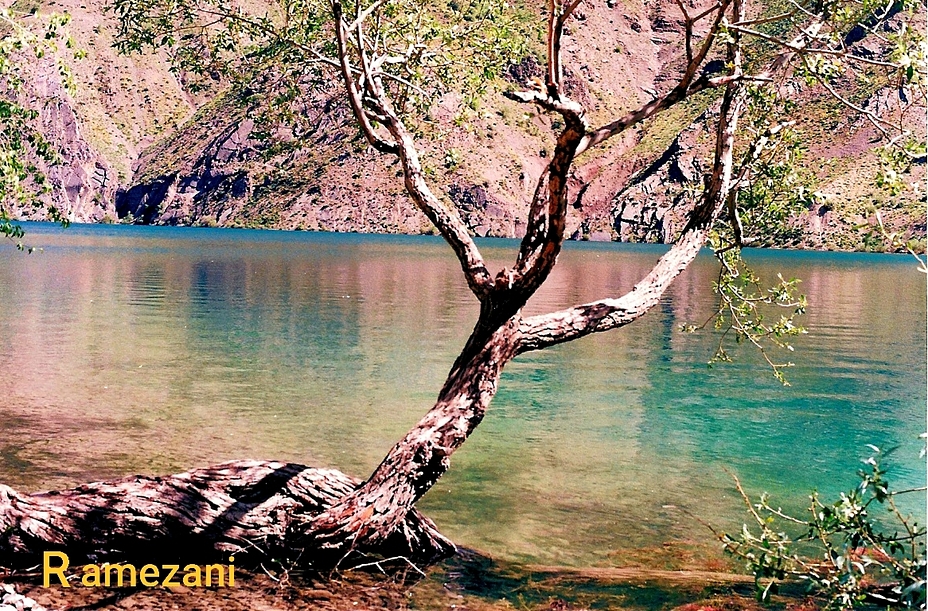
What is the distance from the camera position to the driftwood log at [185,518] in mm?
9164

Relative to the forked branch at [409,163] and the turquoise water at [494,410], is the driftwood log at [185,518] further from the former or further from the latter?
the turquoise water at [494,410]

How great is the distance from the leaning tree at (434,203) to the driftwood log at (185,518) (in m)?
0.02

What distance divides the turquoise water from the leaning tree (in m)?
2.59

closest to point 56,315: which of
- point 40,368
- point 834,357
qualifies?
point 40,368

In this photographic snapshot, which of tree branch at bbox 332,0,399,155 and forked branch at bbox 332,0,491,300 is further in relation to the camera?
forked branch at bbox 332,0,491,300

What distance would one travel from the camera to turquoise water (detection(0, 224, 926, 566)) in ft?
44.6

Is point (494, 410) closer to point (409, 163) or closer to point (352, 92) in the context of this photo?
point (409, 163)

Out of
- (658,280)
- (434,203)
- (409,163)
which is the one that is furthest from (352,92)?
(658,280)

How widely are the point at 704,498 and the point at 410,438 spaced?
6.43 metres

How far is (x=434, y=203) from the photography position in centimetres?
958

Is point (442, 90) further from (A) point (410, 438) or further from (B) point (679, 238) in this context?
(A) point (410, 438)

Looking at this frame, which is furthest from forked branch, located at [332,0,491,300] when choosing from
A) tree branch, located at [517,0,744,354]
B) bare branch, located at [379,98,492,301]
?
tree branch, located at [517,0,744,354]

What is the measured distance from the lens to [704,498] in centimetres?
1423

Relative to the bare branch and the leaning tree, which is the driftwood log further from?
the bare branch
